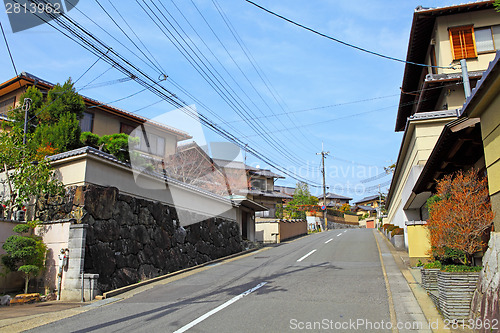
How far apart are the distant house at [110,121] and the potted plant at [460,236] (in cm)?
1793

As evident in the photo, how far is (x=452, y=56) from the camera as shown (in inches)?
718

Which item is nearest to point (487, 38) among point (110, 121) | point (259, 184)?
point (110, 121)

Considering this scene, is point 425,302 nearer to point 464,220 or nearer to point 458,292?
point 458,292

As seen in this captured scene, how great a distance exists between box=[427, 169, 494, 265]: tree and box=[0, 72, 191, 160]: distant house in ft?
58.9

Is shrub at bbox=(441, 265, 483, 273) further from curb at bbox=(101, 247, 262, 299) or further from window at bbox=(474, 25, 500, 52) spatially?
window at bbox=(474, 25, 500, 52)

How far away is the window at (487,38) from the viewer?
18.5m

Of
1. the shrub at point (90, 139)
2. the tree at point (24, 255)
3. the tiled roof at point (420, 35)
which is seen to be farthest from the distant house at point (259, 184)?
the tree at point (24, 255)

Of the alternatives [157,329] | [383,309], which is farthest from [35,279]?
[383,309]

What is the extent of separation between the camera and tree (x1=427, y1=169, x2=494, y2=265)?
7160 millimetres

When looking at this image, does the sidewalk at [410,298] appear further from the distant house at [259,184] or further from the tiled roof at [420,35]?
the distant house at [259,184]

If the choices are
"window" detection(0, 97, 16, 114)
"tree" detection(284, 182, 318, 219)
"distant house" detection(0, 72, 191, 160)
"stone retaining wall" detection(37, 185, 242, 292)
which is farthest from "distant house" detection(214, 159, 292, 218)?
"stone retaining wall" detection(37, 185, 242, 292)

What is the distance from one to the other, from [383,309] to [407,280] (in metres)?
3.85

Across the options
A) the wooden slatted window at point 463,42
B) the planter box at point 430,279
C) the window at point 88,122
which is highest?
the wooden slatted window at point 463,42

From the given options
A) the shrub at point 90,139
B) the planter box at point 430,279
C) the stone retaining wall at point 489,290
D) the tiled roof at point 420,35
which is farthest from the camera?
the shrub at point 90,139
